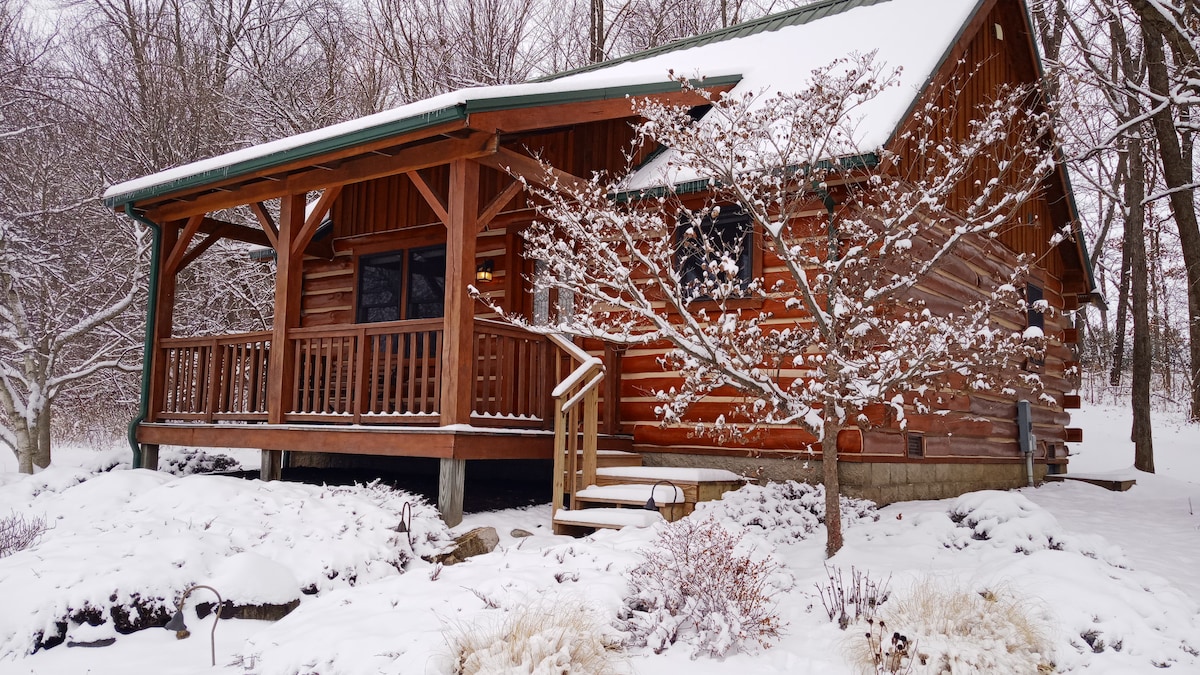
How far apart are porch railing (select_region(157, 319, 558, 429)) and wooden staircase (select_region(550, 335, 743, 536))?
2.18 ft

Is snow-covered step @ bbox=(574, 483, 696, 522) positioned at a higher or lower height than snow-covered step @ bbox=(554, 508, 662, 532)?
higher

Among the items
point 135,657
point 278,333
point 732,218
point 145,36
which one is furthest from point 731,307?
point 145,36

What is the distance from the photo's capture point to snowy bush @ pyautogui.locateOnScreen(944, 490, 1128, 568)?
6879 mm

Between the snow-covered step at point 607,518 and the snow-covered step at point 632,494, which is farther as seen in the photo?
the snow-covered step at point 632,494

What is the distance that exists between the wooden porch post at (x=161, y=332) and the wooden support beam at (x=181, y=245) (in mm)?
18

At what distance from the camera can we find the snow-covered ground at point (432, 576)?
5.13 metres

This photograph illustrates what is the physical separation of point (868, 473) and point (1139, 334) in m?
9.84

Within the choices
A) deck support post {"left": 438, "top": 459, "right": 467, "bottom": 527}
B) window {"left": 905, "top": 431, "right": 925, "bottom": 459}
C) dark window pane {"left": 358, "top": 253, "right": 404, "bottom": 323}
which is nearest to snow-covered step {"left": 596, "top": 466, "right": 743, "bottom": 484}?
deck support post {"left": 438, "top": 459, "right": 467, "bottom": 527}

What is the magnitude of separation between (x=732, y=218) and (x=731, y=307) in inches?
40.3

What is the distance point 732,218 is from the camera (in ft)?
32.5

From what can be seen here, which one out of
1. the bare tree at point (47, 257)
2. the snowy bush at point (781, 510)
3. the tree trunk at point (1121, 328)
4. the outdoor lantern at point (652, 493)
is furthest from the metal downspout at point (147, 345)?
the tree trunk at point (1121, 328)

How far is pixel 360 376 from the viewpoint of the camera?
9109 mm

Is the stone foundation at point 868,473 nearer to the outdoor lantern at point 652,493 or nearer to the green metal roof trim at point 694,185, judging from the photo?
the outdoor lantern at point 652,493

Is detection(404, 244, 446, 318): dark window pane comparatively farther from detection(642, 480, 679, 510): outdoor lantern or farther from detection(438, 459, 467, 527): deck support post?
detection(642, 480, 679, 510): outdoor lantern
